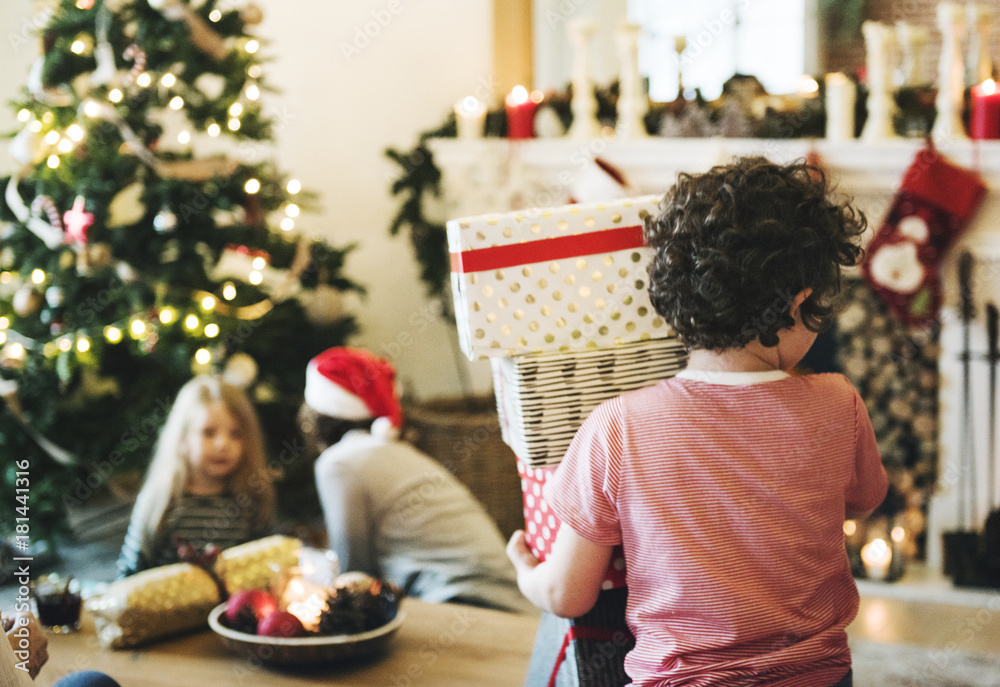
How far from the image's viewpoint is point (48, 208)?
2660 millimetres

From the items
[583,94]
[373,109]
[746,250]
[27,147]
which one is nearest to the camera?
[746,250]

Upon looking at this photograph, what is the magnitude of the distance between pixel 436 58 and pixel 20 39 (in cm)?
154

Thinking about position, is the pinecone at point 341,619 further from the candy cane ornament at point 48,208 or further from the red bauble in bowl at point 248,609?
the candy cane ornament at point 48,208

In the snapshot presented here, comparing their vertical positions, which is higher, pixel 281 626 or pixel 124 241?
pixel 124 241

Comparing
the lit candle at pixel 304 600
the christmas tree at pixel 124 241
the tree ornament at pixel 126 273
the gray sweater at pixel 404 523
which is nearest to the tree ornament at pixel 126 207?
the christmas tree at pixel 124 241

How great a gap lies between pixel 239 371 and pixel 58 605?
1427 mm

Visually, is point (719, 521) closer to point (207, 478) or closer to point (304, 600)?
point (304, 600)

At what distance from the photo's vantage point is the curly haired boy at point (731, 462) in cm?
98

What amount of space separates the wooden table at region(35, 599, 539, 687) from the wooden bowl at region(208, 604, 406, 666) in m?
0.02

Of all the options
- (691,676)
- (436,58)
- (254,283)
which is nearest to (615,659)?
(691,676)

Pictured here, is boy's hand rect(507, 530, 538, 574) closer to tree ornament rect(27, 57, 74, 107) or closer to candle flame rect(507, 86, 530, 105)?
tree ornament rect(27, 57, 74, 107)

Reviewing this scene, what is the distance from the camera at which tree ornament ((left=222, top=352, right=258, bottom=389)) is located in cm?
281

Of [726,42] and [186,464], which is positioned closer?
[186,464]

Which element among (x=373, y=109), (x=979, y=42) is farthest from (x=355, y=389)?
(x=979, y=42)
